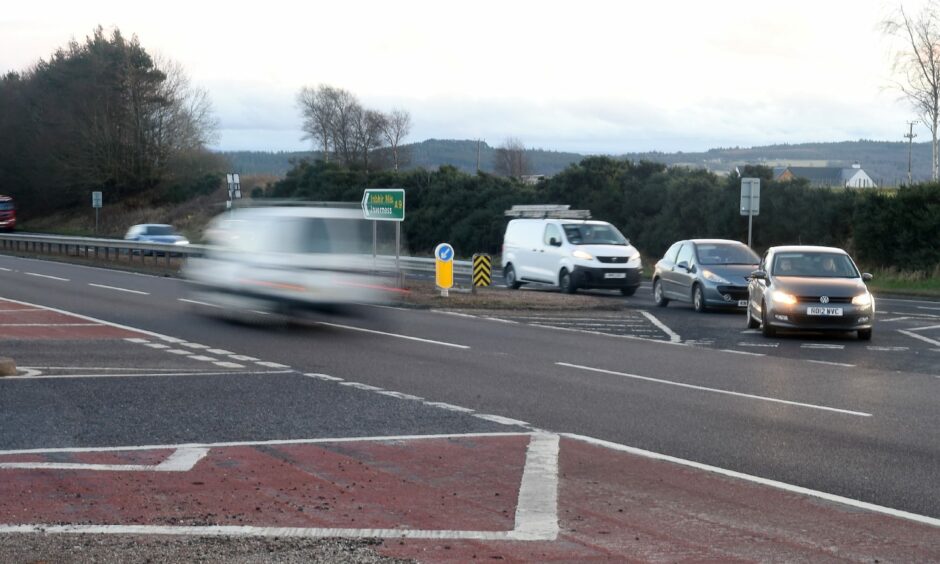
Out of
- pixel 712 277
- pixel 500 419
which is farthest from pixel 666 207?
pixel 500 419

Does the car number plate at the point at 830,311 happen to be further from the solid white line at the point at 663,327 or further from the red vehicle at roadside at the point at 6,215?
the red vehicle at roadside at the point at 6,215

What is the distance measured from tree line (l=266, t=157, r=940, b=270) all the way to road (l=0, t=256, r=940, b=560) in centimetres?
1569

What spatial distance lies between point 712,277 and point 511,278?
333 inches

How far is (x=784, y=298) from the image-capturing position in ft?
62.7

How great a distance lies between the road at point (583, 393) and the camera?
931cm

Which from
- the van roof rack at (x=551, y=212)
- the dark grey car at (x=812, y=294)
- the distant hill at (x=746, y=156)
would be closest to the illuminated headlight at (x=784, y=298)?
the dark grey car at (x=812, y=294)

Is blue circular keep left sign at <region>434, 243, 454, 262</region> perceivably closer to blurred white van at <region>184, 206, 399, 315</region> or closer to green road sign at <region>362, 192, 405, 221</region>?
green road sign at <region>362, 192, 405, 221</region>

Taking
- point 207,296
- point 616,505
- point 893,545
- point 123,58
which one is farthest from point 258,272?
point 123,58

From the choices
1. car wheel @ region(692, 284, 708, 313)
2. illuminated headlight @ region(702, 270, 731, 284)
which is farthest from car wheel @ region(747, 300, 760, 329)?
car wheel @ region(692, 284, 708, 313)

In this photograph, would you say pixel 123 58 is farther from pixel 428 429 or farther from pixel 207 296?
pixel 428 429

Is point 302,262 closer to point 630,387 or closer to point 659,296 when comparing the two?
point 630,387

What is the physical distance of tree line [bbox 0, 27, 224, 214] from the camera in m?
79.0

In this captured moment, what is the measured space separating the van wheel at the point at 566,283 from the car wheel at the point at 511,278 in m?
2.18

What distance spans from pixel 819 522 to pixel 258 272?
551 inches
